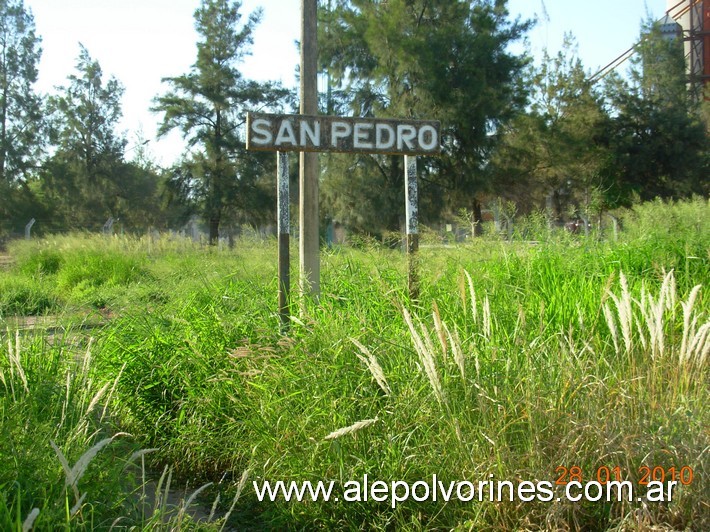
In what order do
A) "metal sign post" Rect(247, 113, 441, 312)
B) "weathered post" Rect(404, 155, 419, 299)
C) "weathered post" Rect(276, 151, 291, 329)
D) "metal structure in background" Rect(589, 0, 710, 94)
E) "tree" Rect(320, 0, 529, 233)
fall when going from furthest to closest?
"metal structure in background" Rect(589, 0, 710, 94), "tree" Rect(320, 0, 529, 233), "metal sign post" Rect(247, 113, 441, 312), "weathered post" Rect(276, 151, 291, 329), "weathered post" Rect(404, 155, 419, 299)

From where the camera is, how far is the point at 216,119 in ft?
97.7

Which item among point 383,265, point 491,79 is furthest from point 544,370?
point 491,79

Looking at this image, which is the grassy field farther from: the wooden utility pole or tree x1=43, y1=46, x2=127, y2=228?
tree x1=43, y1=46, x2=127, y2=228

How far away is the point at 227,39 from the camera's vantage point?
30344 mm

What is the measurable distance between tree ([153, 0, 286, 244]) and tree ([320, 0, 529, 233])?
442 cm

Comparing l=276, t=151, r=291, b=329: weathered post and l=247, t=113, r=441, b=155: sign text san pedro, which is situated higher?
l=247, t=113, r=441, b=155: sign text san pedro

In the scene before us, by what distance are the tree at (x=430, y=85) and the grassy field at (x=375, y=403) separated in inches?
804

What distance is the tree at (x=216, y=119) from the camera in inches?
1148

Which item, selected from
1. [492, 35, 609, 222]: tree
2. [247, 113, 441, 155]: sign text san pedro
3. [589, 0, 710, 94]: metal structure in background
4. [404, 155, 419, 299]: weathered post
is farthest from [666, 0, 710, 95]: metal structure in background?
[404, 155, 419, 299]: weathered post

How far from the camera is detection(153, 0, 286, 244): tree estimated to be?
2917 centimetres

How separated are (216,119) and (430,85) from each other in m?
9.53

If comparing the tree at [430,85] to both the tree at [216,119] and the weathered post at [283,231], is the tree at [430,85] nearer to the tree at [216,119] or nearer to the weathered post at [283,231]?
the tree at [216,119]
